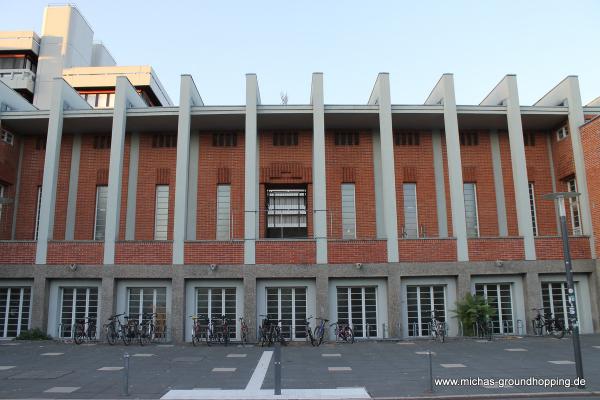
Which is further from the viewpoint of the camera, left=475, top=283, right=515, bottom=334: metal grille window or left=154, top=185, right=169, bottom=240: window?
left=154, top=185, right=169, bottom=240: window

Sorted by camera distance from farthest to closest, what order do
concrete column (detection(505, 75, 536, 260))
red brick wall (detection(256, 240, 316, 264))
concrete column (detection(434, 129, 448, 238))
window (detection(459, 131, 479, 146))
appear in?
1. window (detection(459, 131, 479, 146))
2. concrete column (detection(434, 129, 448, 238))
3. concrete column (detection(505, 75, 536, 260))
4. red brick wall (detection(256, 240, 316, 264))

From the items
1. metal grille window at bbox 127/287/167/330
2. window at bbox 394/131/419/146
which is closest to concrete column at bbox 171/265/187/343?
metal grille window at bbox 127/287/167/330

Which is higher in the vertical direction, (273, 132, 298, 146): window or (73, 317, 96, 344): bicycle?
(273, 132, 298, 146): window

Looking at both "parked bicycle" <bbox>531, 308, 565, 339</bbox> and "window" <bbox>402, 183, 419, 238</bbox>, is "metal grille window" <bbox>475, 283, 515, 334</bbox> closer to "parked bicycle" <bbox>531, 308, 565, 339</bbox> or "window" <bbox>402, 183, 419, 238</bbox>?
"parked bicycle" <bbox>531, 308, 565, 339</bbox>

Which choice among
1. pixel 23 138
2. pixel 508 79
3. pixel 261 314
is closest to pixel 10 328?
pixel 23 138

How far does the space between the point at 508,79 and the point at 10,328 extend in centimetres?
2279

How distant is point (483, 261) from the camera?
63.2 ft

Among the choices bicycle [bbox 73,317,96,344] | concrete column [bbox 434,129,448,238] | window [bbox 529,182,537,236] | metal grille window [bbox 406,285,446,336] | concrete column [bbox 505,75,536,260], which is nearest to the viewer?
bicycle [bbox 73,317,96,344]

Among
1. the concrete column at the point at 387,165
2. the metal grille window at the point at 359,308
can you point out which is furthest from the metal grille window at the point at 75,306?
the concrete column at the point at 387,165

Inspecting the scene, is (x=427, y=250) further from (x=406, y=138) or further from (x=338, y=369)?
(x=338, y=369)

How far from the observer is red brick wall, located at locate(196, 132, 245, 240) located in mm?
21139

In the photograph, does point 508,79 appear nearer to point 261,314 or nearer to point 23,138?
point 261,314

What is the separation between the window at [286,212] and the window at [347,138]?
265 cm

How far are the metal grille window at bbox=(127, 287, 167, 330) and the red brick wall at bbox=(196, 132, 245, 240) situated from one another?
2.95 meters
